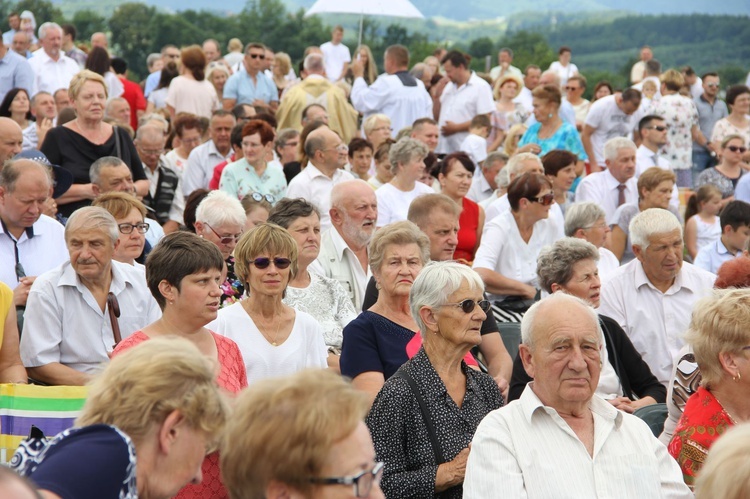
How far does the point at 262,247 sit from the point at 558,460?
2124 mm

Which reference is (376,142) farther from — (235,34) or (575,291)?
(235,34)

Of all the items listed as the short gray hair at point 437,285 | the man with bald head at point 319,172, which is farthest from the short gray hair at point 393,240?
the man with bald head at point 319,172

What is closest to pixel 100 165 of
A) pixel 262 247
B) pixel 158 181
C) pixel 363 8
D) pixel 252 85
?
pixel 158 181

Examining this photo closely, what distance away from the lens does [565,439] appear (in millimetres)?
4184

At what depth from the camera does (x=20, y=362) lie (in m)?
5.41

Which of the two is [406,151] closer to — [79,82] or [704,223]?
[79,82]

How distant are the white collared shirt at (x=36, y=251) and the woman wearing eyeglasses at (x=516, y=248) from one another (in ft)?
10.1

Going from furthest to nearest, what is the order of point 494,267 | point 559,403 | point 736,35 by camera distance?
point 736,35
point 494,267
point 559,403

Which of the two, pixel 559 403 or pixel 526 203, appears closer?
pixel 559 403

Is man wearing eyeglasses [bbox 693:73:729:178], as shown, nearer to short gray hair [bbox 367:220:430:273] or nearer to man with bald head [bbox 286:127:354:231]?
man with bald head [bbox 286:127:354:231]

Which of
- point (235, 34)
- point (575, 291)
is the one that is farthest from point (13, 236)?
point (235, 34)

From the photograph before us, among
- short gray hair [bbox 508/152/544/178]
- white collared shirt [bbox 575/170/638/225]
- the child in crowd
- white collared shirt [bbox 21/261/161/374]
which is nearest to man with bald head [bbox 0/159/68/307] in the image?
white collared shirt [bbox 21/261/161/374]

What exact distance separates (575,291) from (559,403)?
6.78 feet

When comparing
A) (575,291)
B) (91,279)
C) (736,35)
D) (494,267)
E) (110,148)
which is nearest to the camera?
(91,279)
